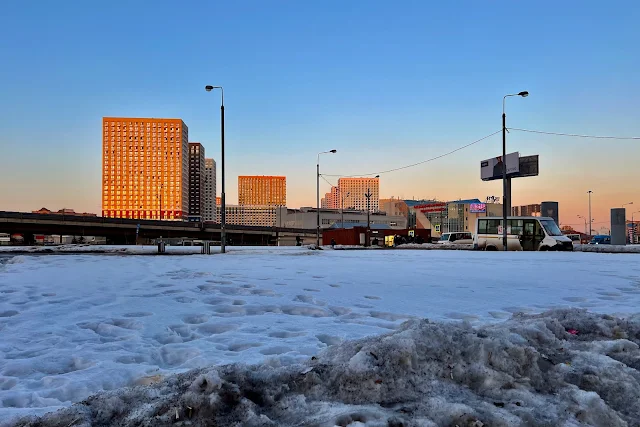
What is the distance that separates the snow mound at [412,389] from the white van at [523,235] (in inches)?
954

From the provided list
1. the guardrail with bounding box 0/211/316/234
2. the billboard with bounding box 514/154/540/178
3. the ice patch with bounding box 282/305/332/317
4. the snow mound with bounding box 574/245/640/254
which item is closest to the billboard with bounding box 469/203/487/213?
the billboard with bounding box 514/154/540/178

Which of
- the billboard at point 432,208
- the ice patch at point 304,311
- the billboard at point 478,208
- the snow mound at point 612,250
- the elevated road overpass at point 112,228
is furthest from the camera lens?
the billboard at point 432,208

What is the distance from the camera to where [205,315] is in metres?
5.34

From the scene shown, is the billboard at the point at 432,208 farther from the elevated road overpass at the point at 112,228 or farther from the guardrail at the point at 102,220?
the guardrail at the point at 102,220

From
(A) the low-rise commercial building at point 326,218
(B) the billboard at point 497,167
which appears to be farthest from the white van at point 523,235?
(A) the low-rise commercial building at point 326,218

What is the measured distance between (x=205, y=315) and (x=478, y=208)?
4731 inches

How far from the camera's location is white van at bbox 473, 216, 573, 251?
24672 mm

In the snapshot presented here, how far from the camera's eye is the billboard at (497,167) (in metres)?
72.2

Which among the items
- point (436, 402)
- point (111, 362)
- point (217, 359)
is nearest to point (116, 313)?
point (111, 362)

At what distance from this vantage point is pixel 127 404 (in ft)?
8.27

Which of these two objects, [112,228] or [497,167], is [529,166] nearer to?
[497,167]

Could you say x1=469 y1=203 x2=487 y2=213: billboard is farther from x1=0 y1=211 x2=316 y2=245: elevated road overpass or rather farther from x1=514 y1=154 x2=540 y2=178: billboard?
x1=0 y1=211 x2=316 y2=245: elevated road overpass

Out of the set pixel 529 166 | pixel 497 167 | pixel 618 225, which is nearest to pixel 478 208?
pixel 497 167

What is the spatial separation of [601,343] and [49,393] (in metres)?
4.38
